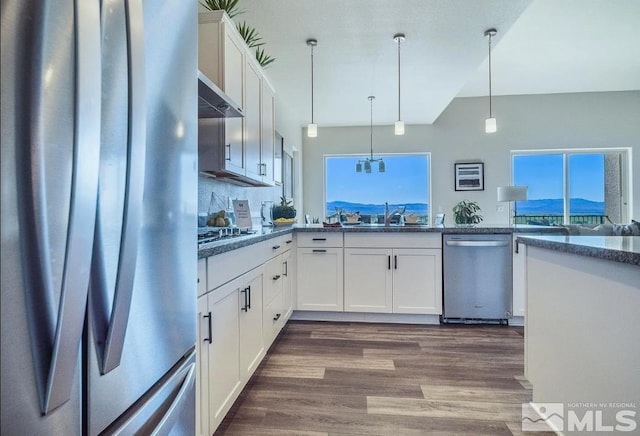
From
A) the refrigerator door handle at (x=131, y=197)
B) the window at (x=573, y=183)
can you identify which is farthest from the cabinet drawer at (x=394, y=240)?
the window at (x=573, y=183)

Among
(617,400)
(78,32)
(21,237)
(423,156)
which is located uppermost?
(423,156)

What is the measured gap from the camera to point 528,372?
1.69m

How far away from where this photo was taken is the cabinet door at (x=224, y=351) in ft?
4.46

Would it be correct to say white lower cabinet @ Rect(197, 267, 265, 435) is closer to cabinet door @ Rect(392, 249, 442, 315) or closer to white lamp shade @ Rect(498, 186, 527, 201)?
cabinet door @ Rect(392, 249, 442, 315)

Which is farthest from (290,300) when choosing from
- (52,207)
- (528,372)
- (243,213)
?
(52,207)

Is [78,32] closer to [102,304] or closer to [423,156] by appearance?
[102,304]

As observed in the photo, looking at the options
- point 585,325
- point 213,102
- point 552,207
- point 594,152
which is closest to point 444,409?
point 585,325

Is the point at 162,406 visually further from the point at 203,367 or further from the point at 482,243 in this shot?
the point at 482,243

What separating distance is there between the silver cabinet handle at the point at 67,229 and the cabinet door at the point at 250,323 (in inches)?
47.9

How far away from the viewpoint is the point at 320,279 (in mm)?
3150

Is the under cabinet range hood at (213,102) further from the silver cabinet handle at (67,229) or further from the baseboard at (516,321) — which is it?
the baseboard at (516,321)

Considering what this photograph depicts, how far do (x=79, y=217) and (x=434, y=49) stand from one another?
3.72m

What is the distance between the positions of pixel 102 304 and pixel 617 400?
1.50 meters

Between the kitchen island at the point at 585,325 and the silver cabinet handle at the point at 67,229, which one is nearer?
the silver cabinet handle at the point at 67,229
